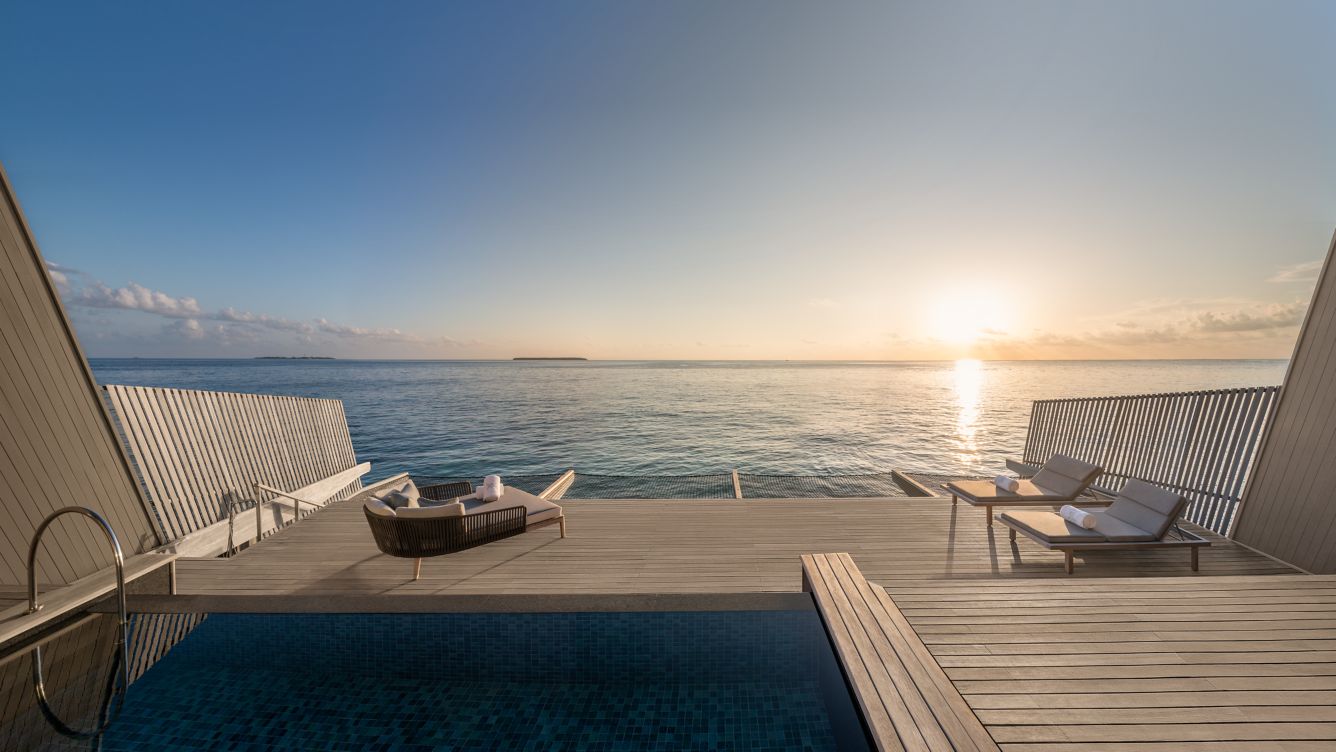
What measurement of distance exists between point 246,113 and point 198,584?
49.5 ft

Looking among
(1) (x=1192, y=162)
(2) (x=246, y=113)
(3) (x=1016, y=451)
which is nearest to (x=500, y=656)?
(1) (x=1192, y=162)

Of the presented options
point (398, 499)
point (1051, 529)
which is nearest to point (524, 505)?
point (398, 499)

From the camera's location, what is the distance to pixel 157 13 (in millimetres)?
8898

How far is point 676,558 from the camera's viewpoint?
4195 mm

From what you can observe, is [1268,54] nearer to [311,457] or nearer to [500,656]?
[500,656]

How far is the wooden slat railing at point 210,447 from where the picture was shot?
4.85 m

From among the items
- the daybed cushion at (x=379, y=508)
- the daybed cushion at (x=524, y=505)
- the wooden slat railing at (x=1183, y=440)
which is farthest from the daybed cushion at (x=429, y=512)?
the wooden slat railing at (x=1183, y=440)

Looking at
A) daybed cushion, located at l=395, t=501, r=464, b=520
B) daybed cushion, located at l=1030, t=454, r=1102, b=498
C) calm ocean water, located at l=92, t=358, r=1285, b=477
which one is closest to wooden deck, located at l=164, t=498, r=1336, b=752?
daybed cushion, located at l=395, t=501, r=464, b=520

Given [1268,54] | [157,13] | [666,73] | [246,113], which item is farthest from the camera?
[246,113]

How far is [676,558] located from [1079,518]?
3.68m

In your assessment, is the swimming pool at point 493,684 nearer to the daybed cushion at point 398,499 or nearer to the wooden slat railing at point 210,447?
the daybed cushion at point 398,499

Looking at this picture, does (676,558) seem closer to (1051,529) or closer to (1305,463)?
(1051,529)

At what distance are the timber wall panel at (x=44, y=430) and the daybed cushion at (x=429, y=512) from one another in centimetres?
274

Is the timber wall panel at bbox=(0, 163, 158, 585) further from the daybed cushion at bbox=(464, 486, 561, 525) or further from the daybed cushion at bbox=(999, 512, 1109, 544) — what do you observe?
the daybed cushion at bbox=(999, 512, 1109, 544)
